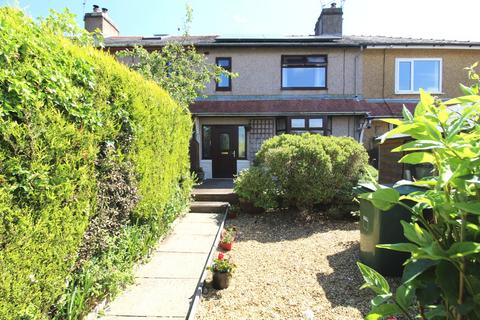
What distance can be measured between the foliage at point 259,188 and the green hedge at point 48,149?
13.5ft

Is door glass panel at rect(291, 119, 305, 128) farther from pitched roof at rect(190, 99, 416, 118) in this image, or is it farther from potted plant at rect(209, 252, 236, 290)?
potted plant at rect(209, 252, 236, 290)

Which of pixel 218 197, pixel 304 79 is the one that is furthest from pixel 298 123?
pixel 218 197

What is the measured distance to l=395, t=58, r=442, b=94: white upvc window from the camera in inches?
547

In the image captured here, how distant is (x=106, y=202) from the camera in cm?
353

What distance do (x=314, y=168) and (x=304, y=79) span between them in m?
7.90

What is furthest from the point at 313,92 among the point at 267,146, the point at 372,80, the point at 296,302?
the point at 296,302

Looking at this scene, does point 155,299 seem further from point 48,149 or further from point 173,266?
point 48,149

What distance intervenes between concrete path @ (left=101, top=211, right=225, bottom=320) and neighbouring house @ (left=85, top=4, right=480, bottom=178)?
7653 mm

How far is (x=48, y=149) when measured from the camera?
2445mm

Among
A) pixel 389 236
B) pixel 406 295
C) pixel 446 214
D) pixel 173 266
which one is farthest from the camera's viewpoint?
pixel 173 266

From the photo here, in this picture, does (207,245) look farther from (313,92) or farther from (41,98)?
(313,92)

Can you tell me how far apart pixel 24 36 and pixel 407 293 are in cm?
282

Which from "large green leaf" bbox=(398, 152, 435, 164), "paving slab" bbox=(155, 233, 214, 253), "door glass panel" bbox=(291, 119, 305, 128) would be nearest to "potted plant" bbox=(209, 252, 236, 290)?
"paving slab" bbox=(155, 233, 214, 253)

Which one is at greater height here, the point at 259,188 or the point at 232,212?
the point at 259,188
